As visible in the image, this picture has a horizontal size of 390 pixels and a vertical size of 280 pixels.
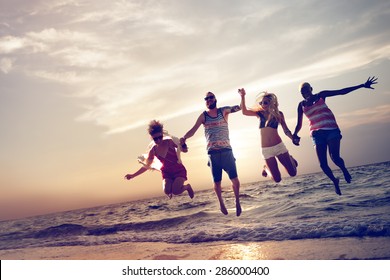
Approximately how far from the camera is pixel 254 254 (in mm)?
5508

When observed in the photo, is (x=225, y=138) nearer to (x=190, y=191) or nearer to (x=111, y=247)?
(x=190, y=191)

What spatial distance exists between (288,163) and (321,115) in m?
1.25

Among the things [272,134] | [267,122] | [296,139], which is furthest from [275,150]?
[267,122]

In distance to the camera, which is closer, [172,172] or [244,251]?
[244,251]

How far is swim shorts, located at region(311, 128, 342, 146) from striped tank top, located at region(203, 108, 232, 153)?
74.8 inches

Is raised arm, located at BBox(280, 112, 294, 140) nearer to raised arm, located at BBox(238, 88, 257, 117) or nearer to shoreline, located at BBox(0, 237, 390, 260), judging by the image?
raised arm, located at BBox(238, 88, 257, 117)

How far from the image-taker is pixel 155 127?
21.7 feet

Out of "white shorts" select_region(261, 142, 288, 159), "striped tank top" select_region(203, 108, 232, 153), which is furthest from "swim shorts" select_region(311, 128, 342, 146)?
"striped tank top" select_region(203, 108, 232, 153)

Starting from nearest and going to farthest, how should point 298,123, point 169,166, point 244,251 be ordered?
point 244,251 < point 298,123 < point 169,166

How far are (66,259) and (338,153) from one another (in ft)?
22.2

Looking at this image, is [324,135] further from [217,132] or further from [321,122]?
[217,132]
